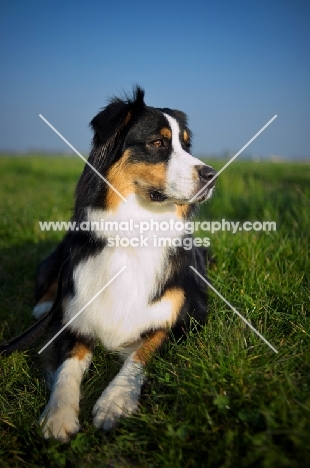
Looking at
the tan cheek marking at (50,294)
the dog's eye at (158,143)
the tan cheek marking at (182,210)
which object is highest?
the dog's eye at (158,143)

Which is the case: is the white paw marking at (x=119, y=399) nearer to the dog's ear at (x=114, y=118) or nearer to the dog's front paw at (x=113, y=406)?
the dog's front paw at (x=113, y=406)

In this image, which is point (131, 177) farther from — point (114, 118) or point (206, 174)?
point (206, 174)

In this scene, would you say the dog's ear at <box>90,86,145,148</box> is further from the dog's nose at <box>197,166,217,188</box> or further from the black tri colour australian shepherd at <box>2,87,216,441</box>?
the dog's nose at <box>197,166,217,188</box>

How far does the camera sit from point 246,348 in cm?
250

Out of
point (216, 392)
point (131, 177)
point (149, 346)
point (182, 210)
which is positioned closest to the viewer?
point (216, 392)

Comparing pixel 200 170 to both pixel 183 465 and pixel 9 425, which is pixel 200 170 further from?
pixel 9 425

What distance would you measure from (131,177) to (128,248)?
0.51 m

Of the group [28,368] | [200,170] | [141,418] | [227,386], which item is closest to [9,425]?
[28,368]

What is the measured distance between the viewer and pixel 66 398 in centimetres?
237

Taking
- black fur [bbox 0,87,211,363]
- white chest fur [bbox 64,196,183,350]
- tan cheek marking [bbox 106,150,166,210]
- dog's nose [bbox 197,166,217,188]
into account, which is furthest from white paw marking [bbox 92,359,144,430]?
dog's nose [bbox 197,166,217,188]

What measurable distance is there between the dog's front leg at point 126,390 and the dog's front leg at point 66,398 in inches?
5.5

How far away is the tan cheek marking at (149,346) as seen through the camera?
2.63 meters

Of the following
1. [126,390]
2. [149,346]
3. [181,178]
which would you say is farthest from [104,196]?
[126,390]

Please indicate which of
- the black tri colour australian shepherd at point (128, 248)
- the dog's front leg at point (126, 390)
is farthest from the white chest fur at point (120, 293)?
the dog's front leg at point (126, 390)
